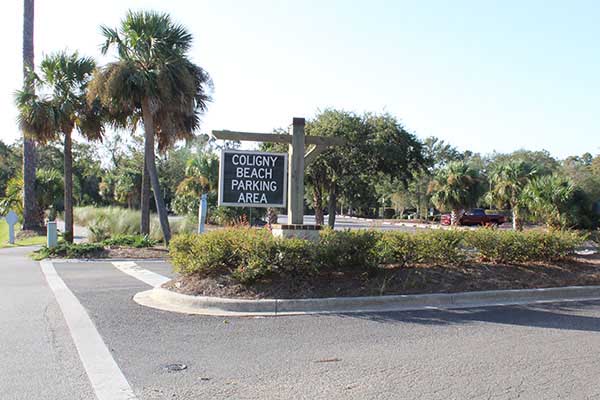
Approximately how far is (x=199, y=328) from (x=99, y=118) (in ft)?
47.9

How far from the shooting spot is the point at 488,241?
9570mm

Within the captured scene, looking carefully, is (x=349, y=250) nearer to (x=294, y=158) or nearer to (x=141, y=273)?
(x=294, y=158)

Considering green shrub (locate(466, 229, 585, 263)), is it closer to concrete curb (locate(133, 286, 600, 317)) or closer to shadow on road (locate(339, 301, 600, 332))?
concrete curb (locate(133, 286, 600, 317))

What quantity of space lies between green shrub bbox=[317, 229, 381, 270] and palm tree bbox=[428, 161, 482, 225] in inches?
1007

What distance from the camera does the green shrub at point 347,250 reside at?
8.35 m

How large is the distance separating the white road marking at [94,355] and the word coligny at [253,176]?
3.22 m

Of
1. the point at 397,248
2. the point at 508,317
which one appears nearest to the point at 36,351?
the point at 397,248

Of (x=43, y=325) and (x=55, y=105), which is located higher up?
(x=55, y=105)

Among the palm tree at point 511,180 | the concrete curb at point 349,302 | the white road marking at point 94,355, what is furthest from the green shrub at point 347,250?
the palm tree at point 511,180

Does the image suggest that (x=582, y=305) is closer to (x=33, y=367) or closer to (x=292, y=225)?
(x=292, y=225)

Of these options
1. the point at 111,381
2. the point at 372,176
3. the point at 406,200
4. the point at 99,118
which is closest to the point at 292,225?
the point at 111,381

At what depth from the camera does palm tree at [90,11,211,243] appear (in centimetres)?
1658

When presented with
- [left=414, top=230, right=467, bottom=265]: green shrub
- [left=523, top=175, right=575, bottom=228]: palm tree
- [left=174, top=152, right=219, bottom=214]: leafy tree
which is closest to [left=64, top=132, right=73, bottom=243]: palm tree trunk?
[left=174, top=152, right=219, bottom=214]: leafy tree

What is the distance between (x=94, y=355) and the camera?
18.2 ft
